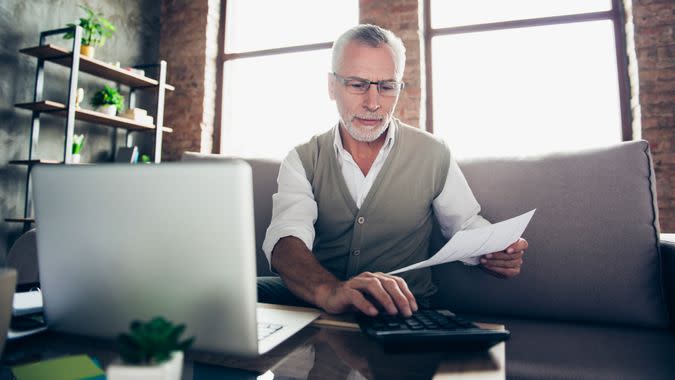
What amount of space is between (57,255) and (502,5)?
368 cm

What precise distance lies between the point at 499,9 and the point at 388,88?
2643mm

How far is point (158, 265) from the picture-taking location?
49 cm

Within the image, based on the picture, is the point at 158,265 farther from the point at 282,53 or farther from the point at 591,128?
the point at 282,53

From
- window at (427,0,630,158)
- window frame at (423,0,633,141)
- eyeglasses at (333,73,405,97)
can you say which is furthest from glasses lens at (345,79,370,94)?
→ window frame at (423,0,633,141)

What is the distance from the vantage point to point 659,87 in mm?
2867

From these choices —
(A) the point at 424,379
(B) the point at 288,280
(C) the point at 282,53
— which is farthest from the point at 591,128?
(A) the point at 424,379

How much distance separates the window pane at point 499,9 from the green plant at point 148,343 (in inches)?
146

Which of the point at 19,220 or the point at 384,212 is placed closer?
the point at 384,212

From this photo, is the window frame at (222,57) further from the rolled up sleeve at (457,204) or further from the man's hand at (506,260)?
the man's hand at (506,260)

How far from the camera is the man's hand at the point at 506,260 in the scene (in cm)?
95

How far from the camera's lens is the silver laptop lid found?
18.4 inches

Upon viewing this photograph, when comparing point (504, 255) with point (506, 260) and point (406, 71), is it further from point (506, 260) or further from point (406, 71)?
point (406, 71)

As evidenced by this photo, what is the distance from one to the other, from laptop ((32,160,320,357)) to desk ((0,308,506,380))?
43mm

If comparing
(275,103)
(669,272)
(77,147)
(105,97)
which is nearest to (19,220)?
(77,147)
